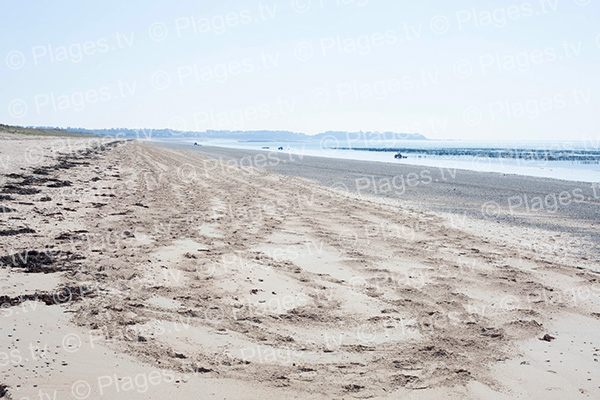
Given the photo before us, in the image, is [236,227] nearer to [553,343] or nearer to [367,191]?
[553,343]

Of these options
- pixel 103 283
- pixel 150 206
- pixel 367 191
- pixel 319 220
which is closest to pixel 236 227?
pixel 319 220

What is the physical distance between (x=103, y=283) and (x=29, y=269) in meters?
1.06

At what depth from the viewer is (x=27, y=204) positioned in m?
A: 9.38

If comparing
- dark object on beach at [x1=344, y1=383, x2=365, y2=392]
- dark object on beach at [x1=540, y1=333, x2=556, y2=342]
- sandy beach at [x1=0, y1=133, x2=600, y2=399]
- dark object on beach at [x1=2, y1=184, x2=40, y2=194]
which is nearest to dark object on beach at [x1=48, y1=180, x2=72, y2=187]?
dark object on beach at [x1=2, y1=184, x2=40, y2=194]

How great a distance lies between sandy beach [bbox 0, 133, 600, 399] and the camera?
11.7 ft

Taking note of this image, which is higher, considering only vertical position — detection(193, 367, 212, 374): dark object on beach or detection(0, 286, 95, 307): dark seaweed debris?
detection(0, 286, 95, 307): dark seaweed debris

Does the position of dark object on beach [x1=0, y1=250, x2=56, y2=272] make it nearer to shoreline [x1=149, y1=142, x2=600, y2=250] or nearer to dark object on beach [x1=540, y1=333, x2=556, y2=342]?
dark object on beach [x1=540, y1=333, x2=556, y2=342]

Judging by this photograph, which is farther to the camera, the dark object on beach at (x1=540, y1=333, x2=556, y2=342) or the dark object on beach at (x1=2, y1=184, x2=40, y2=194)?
the dark object on beach at (x1=2, y1=184, x2=40, y2=194)

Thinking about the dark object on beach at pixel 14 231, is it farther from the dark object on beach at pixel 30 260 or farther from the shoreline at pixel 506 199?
the shoreline at pixel 506 199

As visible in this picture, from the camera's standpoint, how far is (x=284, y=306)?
5.22 m

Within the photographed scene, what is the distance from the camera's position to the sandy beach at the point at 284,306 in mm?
3576

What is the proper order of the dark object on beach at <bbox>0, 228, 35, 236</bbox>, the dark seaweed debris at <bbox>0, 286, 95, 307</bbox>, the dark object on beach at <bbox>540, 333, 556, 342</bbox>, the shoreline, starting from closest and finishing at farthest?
the dark seaweed debris at <bbox>0, 286, 95, 307</bbox> → the dark object on beach at <bbox>540, 333, 556, 342</bbox> → the dark object on beach at <bbox>0, 228, 35, 236</bbox> → the shoreline

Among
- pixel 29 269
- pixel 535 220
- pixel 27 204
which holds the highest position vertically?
pixel 27 204

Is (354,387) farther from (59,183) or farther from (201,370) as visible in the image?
(59,183)
